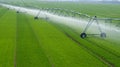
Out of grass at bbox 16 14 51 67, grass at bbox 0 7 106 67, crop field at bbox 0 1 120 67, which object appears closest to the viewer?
grass at bbox 16 14 51 67

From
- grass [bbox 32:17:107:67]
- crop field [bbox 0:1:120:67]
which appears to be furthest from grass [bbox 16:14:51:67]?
grass [bbox 32:17:107:67]

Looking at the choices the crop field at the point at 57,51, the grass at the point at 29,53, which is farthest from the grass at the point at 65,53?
the grass at the point at 29,53

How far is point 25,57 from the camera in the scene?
571 inches

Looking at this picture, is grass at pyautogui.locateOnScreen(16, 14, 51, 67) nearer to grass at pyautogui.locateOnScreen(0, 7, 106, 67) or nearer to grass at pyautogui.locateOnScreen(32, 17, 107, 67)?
grass at pyautogui.locateOnScreen(0, 7, 106, 67)

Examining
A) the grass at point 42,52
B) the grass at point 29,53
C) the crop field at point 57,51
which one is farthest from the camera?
the crop field at point 57,51

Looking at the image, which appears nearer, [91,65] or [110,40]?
[91,65]

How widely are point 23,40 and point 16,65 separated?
6437 millimetres

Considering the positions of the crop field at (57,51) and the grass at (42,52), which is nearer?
the grass at (42,52)

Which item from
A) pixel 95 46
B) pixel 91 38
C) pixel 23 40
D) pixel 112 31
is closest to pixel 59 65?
pixel 95 46

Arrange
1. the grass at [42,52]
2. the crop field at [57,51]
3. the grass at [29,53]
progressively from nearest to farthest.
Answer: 1. the grass at [29,53]
2. the grass at [42,52]
3. the crop field at [57,51]

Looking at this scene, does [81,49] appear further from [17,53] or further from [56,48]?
[17,53]

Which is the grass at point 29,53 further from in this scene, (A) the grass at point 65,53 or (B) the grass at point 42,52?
(A) the grass at point 65,53

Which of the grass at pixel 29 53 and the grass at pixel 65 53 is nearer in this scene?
the grass at pixel 29 53

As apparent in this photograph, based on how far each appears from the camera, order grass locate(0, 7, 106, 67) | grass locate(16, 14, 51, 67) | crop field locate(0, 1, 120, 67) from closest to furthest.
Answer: grass locate(16, 14, 51, 67) < grass locate(0, 7, 106, 67) < crop field locate(0, 1, 120, 67)
